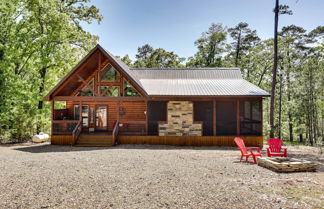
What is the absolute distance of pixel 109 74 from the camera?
46.0 ft

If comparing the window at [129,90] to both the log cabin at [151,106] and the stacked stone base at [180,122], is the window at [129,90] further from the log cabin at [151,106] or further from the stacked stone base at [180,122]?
the stacked stone base at [180,122]

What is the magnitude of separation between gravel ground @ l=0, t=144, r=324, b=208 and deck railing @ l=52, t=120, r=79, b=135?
4727mm

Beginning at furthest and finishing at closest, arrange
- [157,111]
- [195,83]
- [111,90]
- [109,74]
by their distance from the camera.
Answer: [195,83], [157,111], [111,90], [109,74]

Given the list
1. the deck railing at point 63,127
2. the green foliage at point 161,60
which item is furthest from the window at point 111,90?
the green foliage at point 161,60

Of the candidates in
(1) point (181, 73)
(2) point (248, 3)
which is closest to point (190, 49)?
(1) point (181, 73)

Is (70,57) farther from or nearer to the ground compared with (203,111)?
farther from the ground

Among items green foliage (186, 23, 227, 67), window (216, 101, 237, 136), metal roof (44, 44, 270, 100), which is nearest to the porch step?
metal roof (44, 44, 270, 100)

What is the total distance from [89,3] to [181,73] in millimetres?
11398

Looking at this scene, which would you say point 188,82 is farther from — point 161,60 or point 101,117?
point 161,60

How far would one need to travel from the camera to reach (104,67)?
14.2 m

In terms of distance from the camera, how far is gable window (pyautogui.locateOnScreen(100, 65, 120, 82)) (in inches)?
549

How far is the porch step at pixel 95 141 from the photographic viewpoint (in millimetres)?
12089

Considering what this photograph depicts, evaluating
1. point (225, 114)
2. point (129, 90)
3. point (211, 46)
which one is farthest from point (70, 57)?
point (211, 46)

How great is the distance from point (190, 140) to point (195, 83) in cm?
502
